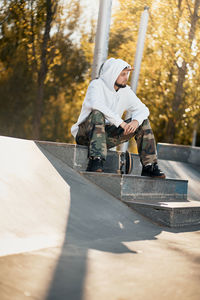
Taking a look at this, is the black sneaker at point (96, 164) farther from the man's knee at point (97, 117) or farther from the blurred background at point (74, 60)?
the blurred background at point (74, 60)

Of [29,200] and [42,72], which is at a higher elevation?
[42,72]

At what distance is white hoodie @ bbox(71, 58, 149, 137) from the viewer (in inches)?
158

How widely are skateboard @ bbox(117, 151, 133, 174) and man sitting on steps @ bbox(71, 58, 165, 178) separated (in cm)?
14

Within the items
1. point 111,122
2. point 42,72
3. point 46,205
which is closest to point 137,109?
point 111,122

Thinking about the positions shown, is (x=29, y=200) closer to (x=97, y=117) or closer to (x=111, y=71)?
(x=97, y=117)

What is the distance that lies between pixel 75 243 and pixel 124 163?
77.2 inches

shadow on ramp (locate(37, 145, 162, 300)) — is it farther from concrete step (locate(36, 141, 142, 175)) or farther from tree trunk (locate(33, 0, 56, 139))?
tree trunk (locate(33, 0, 56, 139))

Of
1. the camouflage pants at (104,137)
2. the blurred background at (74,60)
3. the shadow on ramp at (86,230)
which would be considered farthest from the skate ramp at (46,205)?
the blurred background at (74,60)

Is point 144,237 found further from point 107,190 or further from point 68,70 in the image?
point 68,70

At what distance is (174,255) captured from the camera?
94.3 inches

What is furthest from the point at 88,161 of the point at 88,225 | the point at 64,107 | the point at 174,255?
the point at 64,107

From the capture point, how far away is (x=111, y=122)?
161 inches

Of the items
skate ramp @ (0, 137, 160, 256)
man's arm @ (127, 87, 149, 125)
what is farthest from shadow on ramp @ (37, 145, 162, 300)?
man's arm @ (127, 87, 149, 125)

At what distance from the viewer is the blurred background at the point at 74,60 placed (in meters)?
10.4
